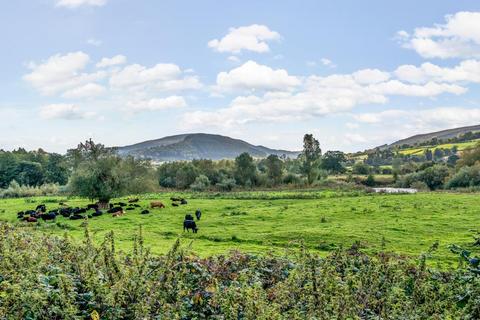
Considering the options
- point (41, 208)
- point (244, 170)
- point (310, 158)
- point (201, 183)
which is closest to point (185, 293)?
point (41, 208)

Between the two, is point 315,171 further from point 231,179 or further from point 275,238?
point 275,238

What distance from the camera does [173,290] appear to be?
7.57m

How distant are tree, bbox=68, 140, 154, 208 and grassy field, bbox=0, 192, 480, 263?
6.14 m

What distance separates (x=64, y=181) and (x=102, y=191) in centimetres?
6530

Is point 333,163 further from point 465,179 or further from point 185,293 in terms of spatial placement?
point 185,293

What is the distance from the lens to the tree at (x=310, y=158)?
88562 millimetres

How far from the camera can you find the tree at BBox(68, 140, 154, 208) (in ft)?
153

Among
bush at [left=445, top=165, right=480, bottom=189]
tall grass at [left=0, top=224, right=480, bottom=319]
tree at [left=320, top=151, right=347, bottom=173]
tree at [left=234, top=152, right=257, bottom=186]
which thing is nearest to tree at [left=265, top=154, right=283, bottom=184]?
tree at [left=234, top=152, right=257, bottom=186]

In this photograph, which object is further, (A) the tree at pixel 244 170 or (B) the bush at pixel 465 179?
(A) the tree at pixel 244 170

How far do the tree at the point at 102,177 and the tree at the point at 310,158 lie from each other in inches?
1795

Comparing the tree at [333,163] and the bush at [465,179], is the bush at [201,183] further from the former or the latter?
the tree at [333,163]

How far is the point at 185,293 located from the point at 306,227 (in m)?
23.6

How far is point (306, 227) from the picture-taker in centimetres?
3036

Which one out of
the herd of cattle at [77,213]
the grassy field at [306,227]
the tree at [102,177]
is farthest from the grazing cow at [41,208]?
the tree at [102,177]
